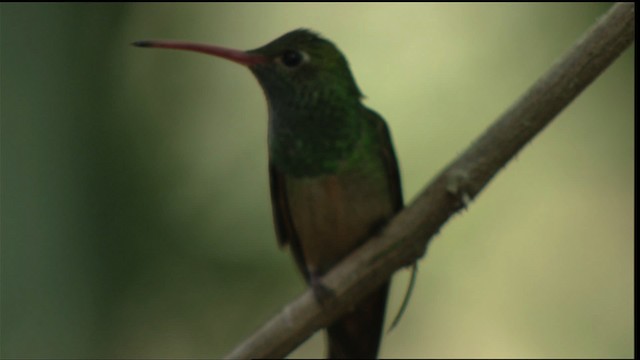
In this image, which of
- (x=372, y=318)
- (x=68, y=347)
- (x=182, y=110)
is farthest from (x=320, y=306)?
(x=182, y=110)

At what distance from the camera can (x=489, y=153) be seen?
1916 millimetres

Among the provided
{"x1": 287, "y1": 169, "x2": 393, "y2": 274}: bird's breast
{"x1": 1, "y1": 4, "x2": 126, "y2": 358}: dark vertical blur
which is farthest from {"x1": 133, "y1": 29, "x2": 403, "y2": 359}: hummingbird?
{"x1": 1, "y1": 4, "x2": 126, "y2": 358}: dark vertical blur

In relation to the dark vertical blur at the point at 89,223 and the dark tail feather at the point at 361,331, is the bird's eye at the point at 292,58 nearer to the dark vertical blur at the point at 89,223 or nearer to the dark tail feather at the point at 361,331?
the dark tail feather at the point at 361,331

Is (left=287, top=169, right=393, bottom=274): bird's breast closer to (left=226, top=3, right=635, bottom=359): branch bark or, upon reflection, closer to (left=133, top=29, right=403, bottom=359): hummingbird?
(left=133, top=29, right=403, bottom=359): hummingbird

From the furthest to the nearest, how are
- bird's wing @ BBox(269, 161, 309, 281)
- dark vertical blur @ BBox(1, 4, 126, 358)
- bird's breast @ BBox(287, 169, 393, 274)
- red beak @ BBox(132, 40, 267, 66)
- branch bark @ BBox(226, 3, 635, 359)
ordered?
dark vertical blur @ BBox(1, 4, 126, 358) < bird's wing @ BBox(269, 161, 309, 281) < bird's breast @ BBox(287, 169, 393, 274) < red beak @ BBox(132, 40, 267, 66) < branch bark @ BBox(226, 3, 635, 359)

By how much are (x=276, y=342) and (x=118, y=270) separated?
6.47 feet

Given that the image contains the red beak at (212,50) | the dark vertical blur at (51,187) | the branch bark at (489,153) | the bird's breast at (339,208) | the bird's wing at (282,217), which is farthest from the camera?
the dark vertical blur at (51,187)

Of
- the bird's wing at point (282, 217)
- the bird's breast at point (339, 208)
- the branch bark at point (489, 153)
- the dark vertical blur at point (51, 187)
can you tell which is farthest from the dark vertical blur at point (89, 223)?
the branch bark at point (489, 153)

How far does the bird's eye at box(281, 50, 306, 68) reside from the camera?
2672 mm

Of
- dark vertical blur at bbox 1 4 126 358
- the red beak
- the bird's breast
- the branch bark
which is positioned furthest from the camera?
dark vertical blur at bbox 1 4 126 358

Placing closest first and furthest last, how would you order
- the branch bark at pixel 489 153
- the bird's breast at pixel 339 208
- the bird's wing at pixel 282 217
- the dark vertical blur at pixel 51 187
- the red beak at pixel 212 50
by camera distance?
1. the branch bark at pixel 489 153
2. the red beak at pixel 212 50
3. the bird's breast at pixel 339 208
4. the bird's wing at pixel 282 217
5. the dark vertical blur at pixel 51 187

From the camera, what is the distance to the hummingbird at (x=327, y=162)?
2631 millimetres

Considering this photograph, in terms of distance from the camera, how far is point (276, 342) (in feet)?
6.18

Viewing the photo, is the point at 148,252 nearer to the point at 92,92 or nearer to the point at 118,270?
the point at 118,270
